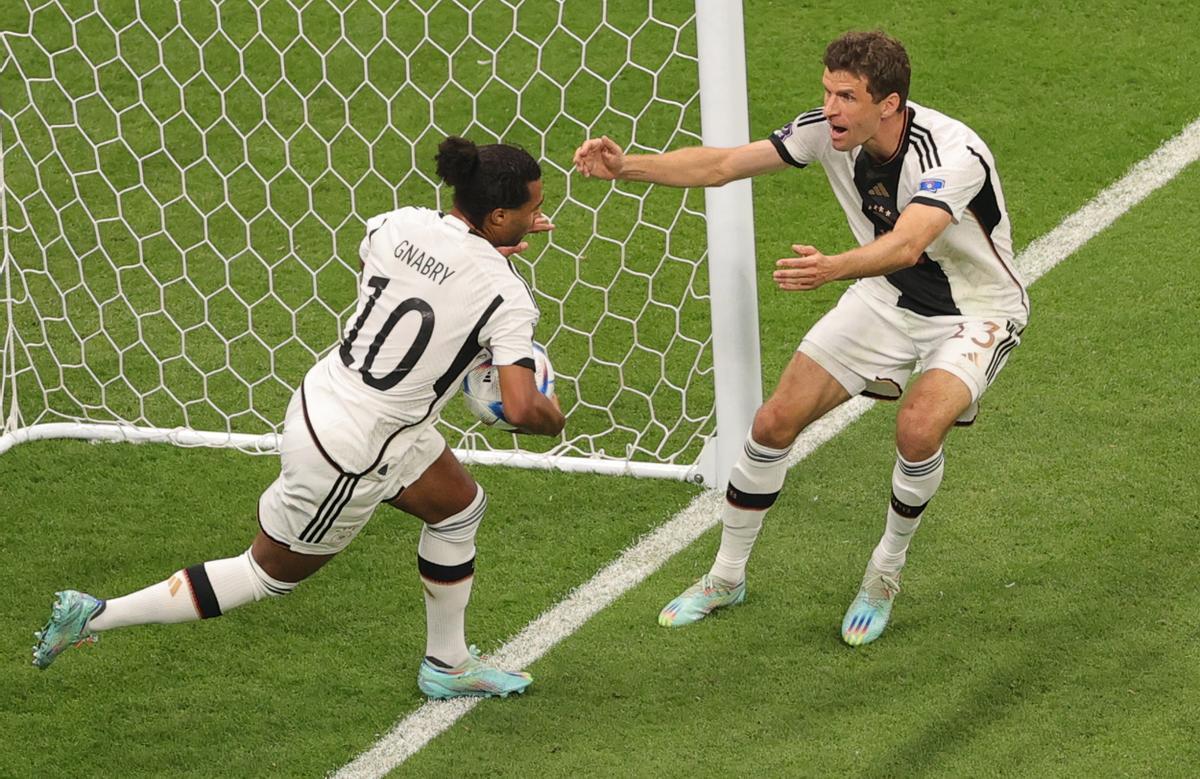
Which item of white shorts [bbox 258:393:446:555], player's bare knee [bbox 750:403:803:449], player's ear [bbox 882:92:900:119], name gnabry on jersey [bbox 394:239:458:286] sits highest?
player's ear [bbox 882:92:900:119]

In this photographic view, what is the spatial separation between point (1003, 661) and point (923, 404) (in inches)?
30.6

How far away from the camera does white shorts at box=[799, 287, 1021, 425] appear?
461 cm

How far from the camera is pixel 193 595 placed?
4.28 metres

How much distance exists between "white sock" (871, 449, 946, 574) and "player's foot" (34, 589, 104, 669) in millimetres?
2165

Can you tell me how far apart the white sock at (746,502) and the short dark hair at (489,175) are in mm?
1167

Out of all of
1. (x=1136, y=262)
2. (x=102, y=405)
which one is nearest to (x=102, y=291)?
(x=102, y=405)

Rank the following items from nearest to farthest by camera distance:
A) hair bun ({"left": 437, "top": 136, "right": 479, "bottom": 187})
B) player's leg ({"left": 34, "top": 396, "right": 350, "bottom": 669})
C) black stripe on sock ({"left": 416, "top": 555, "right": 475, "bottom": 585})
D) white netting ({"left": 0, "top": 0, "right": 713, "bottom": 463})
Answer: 1. hair bun ({"left": 437, "top": 136, "right": 479, "bottom": 187})
2. player's leg ({"left": 34, "top": 396, "right": 350, "bottom": 669})
3. black stripe on sock ({"left": 416, "top": 555, "right": 475, "bottom": 585})
4. white netting ({"left": 0, "top": 0, "right": 713, "bottom": 463})

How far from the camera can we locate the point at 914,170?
4449mm

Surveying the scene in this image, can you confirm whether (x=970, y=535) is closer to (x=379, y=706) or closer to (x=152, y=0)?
(x=379, y=706)

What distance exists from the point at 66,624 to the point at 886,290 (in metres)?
2.39

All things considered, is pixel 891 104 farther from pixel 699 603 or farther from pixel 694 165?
pixel 699 603

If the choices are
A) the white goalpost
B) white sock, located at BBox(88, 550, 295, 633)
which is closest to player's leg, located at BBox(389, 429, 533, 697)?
white sock, located at BBox(88, 550, 295, 633)

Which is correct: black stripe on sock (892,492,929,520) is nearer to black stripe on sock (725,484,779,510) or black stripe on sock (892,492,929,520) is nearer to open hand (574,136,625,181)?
black stripe on sock (725,484,779,510)

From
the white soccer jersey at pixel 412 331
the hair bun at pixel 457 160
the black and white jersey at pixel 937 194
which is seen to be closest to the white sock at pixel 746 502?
the black and white jersey at pixel 937 194
